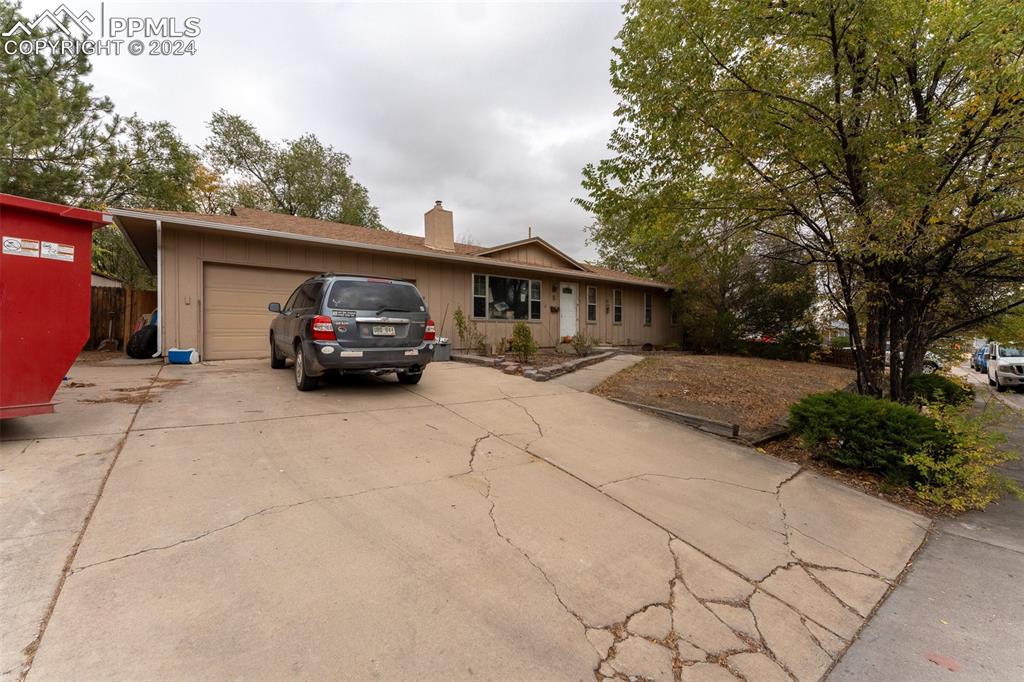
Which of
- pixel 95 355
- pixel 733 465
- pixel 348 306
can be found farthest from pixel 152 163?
pixel 733 465

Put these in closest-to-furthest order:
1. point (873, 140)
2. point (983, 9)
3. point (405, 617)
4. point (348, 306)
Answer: point (405, 617) < point (983, 9) < point (873, 140) < point (348, 306)

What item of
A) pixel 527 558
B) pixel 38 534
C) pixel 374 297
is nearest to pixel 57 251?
pixel 38 534

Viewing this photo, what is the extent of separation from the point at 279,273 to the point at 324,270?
979mm

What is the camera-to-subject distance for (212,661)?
159 centimetres

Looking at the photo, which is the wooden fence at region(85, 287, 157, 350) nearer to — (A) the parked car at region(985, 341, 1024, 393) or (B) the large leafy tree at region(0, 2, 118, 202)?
(B) the large leafy tree at region(0, 2, 118, 202)

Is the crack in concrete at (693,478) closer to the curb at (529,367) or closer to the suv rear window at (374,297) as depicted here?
the suv rear window at (374,297)

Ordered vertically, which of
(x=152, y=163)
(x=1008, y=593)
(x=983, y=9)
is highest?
(x=152, y=163)

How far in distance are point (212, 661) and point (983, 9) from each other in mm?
7162

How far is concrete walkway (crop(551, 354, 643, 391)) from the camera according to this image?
775 centimetres

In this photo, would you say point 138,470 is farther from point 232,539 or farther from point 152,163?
point 152,163

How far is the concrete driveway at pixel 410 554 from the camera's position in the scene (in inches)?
68.2

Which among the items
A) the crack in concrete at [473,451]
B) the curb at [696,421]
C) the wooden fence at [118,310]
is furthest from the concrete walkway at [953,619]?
the wooden fence at [118,310]

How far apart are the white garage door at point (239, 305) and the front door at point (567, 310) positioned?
27.4ft

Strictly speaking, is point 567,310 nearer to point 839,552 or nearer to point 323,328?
point 323,328
